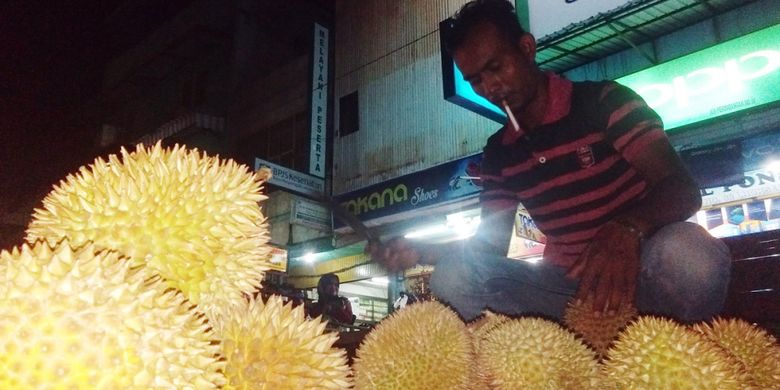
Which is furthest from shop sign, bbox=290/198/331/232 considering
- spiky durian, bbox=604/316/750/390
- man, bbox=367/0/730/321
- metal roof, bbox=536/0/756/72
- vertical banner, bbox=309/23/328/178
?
spiky durian, bbox=604/316/750/390

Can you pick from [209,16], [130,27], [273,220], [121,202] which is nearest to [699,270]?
[121,202]

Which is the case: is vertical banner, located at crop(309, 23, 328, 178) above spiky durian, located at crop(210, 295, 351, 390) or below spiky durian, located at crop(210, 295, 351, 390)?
above

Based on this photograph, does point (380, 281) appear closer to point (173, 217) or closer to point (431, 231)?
point (431, 231)

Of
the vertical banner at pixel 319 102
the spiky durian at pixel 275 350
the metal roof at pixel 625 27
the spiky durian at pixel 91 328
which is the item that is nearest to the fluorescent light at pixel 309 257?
the vertical banner at pixel 319 102

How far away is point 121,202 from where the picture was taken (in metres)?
1.11

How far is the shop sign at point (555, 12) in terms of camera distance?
769 centimetres

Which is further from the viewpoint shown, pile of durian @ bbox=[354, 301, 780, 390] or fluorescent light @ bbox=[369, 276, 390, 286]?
fluorescent light @ bbox=[369, 276, 390, 286]

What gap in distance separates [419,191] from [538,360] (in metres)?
11.3

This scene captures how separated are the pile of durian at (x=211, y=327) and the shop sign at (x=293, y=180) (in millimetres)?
10847

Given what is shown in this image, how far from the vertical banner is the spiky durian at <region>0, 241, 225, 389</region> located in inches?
534

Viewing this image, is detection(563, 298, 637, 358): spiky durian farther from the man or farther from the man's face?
the man's face

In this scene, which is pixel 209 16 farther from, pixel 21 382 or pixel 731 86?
pixel 21 382

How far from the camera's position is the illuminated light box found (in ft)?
23.2

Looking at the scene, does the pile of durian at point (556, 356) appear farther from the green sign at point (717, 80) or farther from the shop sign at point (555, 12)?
the shop sign at point (555, 12)
